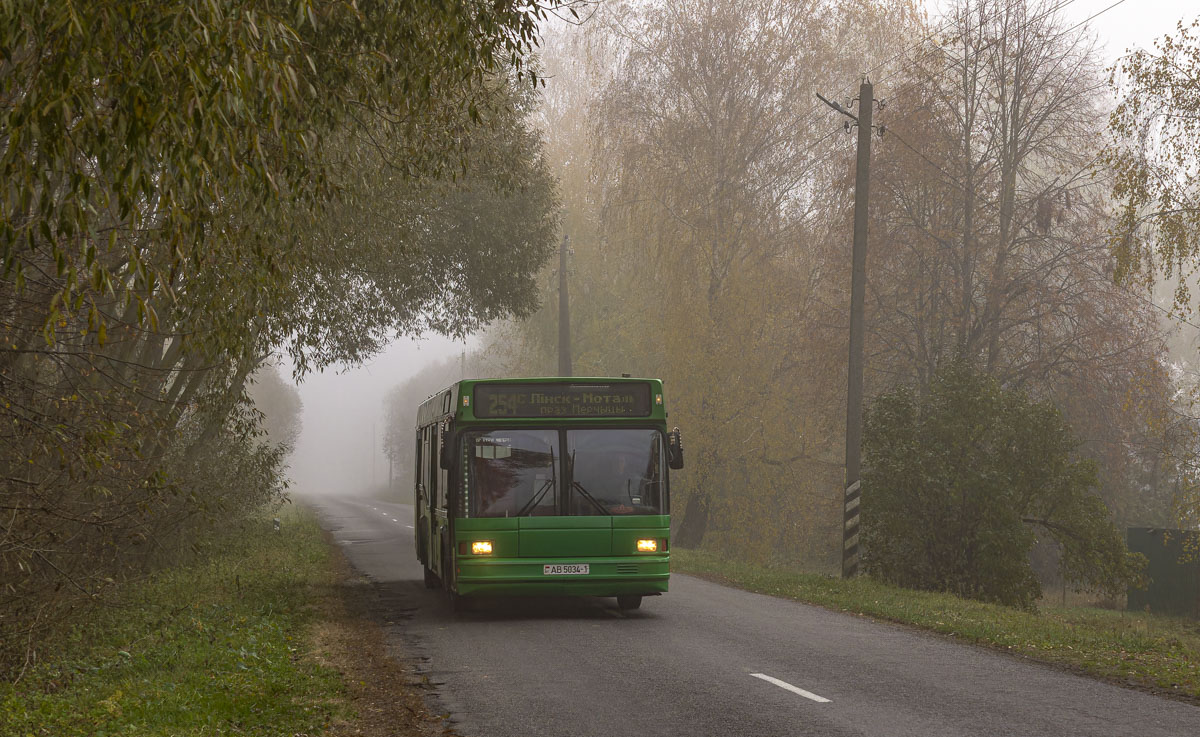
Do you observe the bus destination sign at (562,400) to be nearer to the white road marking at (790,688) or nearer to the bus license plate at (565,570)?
the bus license plate at (565,570)

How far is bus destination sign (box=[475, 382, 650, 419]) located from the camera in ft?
49.0

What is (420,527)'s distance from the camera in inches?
808

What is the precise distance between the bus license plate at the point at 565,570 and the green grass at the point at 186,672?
2.98 m

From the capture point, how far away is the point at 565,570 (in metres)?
14.5

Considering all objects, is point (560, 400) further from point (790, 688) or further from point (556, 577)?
point (790, 688)

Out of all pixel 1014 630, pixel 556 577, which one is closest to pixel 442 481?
pixel 556 577

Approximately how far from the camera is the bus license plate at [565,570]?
14.5 meters

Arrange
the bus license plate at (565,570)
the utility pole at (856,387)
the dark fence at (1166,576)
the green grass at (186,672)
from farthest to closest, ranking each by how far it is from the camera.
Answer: the dark fence at (1166,576) → the utility pole at (856,387) → the bus license plate at (565,570) → the green grass at (186,672)

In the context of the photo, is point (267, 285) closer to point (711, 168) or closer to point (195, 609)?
point (195, 609)

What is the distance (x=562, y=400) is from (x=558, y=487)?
1.12 meters

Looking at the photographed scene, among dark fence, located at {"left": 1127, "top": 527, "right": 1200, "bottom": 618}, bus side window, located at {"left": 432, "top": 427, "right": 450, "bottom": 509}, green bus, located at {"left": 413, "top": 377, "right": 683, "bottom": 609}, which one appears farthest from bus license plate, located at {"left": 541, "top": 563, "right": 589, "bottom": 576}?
dark fence, located at {"left": 1127, "top": 527, "right": 1200, "bottom": 618}

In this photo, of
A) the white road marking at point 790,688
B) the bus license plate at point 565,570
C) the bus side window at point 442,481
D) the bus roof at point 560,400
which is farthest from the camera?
the bus side window at point 442,481

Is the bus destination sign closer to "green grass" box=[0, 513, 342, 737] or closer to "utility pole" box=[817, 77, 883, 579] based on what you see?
"green grass" box=[0, 513, 342, 737]

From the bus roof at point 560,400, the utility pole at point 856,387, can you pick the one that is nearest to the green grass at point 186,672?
the bus roof at point 560,400
